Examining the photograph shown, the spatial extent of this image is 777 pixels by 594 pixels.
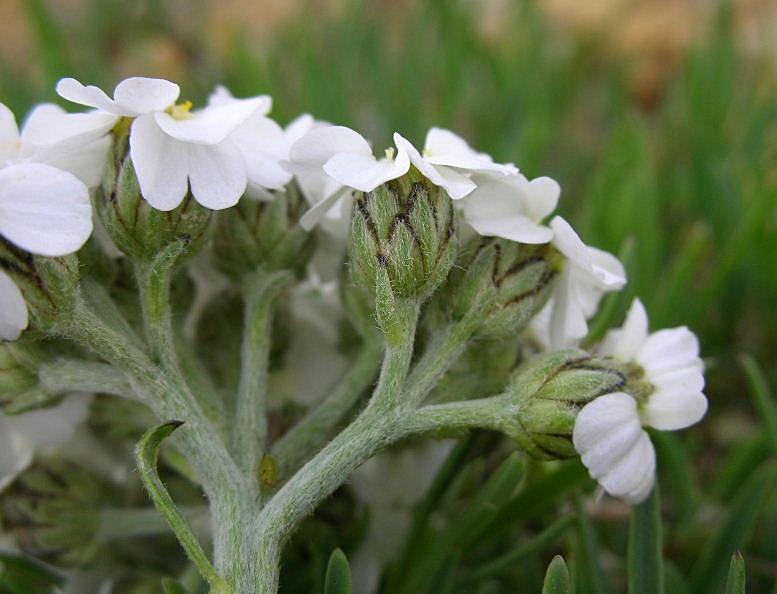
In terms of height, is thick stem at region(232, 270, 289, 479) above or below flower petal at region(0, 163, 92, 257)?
below

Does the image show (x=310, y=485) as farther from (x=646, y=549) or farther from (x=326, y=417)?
(x=646, y=549)

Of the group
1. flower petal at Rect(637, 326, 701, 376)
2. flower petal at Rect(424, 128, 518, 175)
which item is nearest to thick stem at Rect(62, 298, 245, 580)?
flower petal at Rect(424, 128, 518, 175)

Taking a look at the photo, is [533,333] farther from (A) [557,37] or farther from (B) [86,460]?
(A) [557,37]

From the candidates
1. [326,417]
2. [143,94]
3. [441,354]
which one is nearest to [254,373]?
[326,417]

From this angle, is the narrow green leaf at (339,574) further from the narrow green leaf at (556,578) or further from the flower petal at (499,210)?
the flower petal at (499,210)

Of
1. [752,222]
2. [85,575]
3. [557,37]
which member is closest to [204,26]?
[557,37]

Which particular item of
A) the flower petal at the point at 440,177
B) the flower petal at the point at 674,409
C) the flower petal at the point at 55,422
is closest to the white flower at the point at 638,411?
the flower petal at the point at 674,409

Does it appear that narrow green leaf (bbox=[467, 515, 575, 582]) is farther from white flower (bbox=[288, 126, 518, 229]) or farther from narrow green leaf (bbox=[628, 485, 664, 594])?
white flower (bbox=[288, 126, 518, 229])

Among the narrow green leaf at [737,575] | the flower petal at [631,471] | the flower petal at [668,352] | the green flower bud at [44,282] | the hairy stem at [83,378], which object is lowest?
the narrow green leaf at [737,575]
